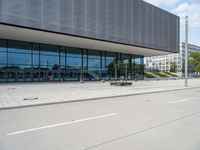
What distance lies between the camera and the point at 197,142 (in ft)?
16.6

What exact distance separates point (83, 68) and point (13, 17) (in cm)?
2071

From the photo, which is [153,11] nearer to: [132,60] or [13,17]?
[132,60]

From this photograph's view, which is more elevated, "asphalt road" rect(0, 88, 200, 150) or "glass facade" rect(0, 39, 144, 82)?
"glass facade" rect(0, 39, 144, 82)

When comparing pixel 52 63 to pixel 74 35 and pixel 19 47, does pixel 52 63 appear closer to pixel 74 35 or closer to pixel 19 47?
pixel 19 47

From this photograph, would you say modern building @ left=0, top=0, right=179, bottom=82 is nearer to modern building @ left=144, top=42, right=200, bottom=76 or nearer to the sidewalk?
the sidewalk

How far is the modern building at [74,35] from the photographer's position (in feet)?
87.7

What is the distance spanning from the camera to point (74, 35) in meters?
30.3

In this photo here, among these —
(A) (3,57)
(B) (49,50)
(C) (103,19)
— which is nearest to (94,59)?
(B) (49,50)

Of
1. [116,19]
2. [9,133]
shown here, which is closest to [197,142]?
[9,133]

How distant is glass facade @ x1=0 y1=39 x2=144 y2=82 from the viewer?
3359 cm

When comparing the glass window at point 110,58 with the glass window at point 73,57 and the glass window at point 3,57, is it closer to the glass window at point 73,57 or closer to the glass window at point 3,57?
the glass window at point 73,57

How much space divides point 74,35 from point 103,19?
6787 mm

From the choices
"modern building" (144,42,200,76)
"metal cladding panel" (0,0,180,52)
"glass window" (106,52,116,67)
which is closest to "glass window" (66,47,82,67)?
"glass window" (106,52,116,67)


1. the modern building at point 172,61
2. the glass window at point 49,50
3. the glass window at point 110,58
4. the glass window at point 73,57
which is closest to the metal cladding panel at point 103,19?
the glass window at point 110,58
